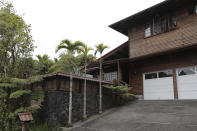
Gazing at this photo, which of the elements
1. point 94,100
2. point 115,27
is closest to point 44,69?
point 115,27

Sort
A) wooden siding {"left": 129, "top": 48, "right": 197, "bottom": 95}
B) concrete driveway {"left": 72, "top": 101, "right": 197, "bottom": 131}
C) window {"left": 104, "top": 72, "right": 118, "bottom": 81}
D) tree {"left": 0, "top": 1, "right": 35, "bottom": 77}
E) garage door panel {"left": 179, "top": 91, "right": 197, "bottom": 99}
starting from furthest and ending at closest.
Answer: window {"left": 104, "top": 72, "right": 118, "bottom": 81}
wooden siding {"left": 129, "top": 48, "right": 197, "bottom": 95}
garage door panel {"left": 179, "top": 91, "right": 197, "bottom": 99}
tree {"left": 0, "top": 1, "right": 35, "bottom": 77}
concrete driveway {"left": 72, "top": 101, "right": 197, "bottom": 131}

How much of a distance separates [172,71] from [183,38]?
2261 millimetres

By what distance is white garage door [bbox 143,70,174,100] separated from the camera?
36.5 feet

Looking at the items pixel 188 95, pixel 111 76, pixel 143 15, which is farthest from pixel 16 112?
pixel 143 15

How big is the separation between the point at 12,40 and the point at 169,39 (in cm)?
949

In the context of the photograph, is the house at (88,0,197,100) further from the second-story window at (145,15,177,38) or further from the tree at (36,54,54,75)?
the tree at (36,54,54,75)

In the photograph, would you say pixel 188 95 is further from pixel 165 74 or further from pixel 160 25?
pixel 160 25

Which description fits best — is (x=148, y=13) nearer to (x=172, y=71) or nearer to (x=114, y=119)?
→ (x=172, y=71)

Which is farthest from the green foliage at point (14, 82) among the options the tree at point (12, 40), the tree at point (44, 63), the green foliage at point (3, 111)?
the tree at point (44, 63)

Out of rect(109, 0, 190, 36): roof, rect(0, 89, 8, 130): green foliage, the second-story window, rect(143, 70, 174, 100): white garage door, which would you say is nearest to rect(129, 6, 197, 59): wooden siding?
the second-story window

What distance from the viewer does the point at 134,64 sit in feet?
43.4

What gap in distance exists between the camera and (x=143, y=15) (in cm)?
1237

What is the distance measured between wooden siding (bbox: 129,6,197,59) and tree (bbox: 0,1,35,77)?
8.02 meters

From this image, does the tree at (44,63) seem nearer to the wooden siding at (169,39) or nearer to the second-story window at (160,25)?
the wooden siding at (169,39)
